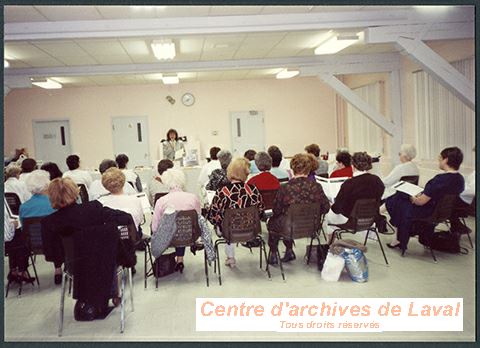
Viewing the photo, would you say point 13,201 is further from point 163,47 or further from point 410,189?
point 410,189

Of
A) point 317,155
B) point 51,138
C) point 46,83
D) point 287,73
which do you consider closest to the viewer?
point 317,155

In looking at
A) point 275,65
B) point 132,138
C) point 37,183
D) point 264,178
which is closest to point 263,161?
point 264,178

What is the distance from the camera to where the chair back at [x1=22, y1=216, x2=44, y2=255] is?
13.3ft

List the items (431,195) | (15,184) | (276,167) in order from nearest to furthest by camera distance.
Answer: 1. (431,195)
2. (15,184)
3. (276,167)

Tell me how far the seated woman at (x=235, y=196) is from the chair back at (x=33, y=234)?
151cm

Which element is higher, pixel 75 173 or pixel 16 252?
pixel 75 173

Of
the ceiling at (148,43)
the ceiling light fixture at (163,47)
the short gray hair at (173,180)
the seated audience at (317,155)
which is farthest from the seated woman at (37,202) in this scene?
the seated audience at (317,155)

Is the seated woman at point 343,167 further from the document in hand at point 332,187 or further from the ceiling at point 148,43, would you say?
the ceiling at point 148,43

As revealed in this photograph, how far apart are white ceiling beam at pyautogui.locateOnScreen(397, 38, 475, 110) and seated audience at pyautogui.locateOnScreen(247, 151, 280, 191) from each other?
2061mm

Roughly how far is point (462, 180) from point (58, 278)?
4143 millimetres

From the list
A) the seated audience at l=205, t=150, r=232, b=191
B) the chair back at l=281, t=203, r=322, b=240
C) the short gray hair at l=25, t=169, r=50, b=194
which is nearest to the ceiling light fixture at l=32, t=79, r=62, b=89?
the seated audience at l=205, t=150, r=232, b=191

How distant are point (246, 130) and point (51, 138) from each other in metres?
5.06

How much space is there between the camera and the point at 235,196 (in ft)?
14.1

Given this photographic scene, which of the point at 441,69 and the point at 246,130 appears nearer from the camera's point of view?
the point at 441,69
